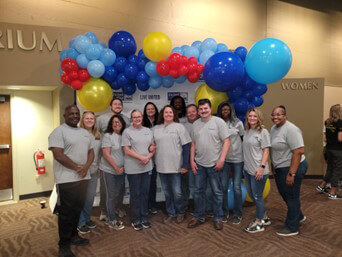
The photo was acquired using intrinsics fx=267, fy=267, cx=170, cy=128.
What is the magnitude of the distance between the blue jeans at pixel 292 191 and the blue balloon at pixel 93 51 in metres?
2.45

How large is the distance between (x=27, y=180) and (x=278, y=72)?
4.09 m

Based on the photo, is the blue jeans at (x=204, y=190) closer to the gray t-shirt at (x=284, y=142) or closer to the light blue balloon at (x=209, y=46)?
the gray t-shirt at (x=284, y=142)

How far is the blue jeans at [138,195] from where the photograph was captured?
2.96m

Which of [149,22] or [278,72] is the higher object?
[149,22]

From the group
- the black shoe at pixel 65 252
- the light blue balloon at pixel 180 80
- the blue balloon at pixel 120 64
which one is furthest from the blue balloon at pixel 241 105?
the black shoe at pixel 65 252

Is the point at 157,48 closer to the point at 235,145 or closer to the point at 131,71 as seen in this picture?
the point at 131,71

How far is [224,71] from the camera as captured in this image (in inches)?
119

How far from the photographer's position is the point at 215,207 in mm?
3047

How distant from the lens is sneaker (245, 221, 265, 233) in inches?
117

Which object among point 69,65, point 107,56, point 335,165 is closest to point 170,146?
point 107,56

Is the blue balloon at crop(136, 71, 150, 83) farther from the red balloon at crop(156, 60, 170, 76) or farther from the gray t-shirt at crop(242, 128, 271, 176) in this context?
the gray t-shirt at crop(242, 128, 271, 176)

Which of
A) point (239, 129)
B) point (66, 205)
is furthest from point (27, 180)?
point (239, 129)

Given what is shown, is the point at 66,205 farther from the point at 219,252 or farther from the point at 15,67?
the point at 15,67

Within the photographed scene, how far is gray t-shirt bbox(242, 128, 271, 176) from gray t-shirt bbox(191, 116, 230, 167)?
0.25 metres
